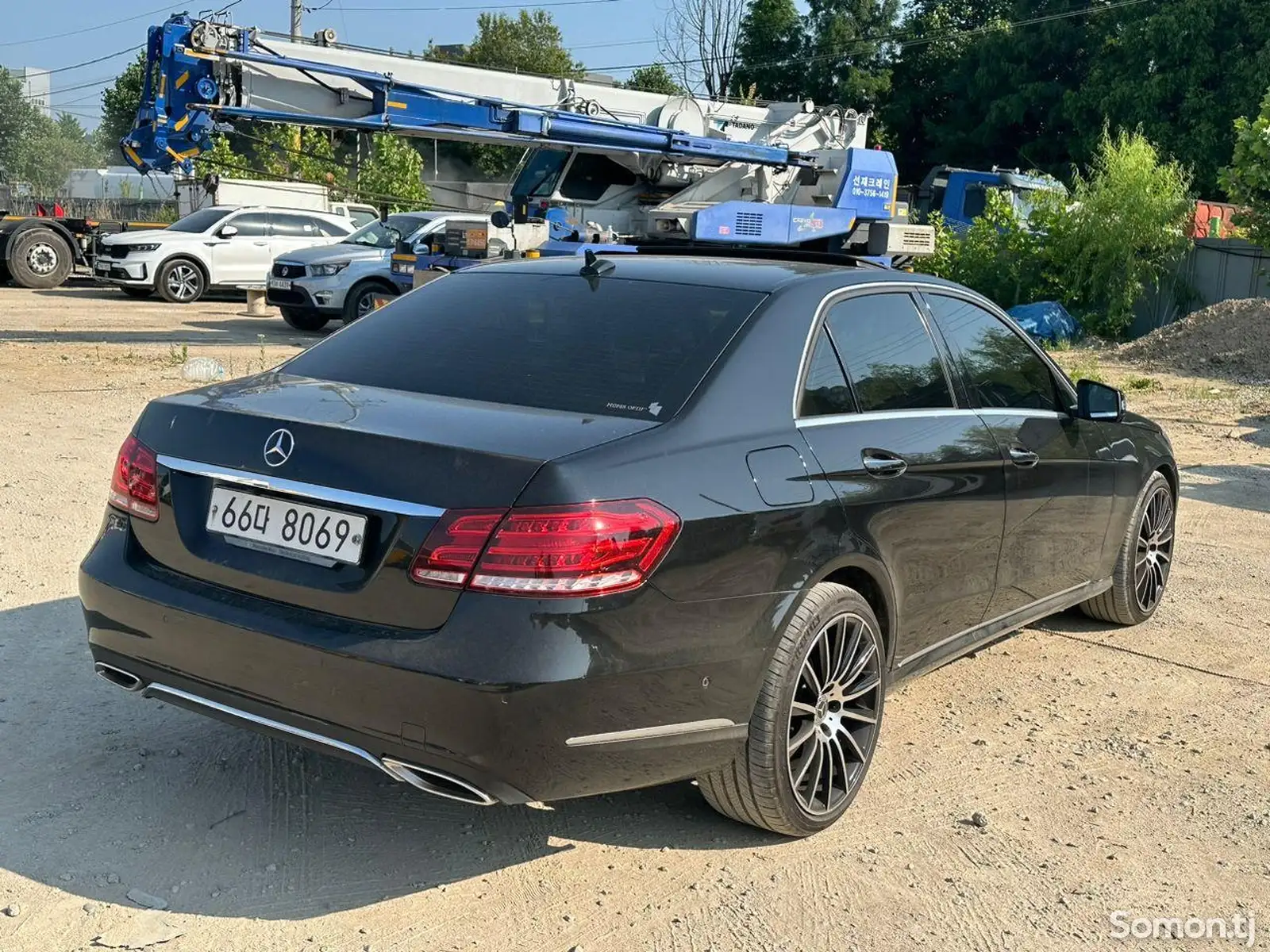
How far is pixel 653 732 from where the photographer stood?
3.33 metres

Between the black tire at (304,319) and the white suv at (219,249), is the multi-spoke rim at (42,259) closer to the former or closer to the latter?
the white suv at (219,249)

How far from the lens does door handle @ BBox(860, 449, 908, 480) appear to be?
13.1 ft

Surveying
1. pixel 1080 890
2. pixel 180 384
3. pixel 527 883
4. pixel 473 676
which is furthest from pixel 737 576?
pixel 180 384

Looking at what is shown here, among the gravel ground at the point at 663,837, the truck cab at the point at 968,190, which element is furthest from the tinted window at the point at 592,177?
the gravel ground at the point at 663,837

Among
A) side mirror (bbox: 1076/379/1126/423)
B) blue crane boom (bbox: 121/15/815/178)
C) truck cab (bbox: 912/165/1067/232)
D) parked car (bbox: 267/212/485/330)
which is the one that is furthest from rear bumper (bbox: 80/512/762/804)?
truck cab (bbox: 912/165/1067/232)

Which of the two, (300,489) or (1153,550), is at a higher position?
(300,489)

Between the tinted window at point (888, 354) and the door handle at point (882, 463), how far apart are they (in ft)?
0.54

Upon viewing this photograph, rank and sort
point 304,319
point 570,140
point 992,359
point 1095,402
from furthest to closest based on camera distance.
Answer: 1. point 304,319
2. point 570,140
3. point 1095,402
4. point 992,359

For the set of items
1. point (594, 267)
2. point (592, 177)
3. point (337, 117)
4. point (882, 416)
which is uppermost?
point (337, 117)

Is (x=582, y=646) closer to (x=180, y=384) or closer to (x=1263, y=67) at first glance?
(x=180, y=384)

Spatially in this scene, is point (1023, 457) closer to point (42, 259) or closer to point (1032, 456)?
point (1032, 456)

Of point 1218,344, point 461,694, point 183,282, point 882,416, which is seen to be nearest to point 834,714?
point 882,416

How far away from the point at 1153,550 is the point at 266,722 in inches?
170

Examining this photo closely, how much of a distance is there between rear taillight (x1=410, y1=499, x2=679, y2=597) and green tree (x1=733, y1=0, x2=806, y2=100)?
164 ft
